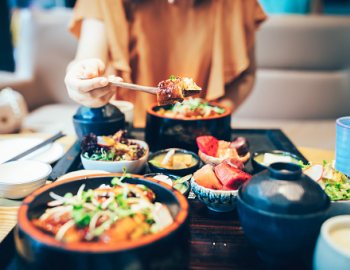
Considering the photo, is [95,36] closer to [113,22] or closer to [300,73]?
[113,22]

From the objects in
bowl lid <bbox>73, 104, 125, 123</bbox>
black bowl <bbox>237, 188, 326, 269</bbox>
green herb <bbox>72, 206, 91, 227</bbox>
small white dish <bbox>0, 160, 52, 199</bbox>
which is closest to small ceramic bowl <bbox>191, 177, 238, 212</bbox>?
black bowl <bbox>237, 188, 326, 269</bbox>

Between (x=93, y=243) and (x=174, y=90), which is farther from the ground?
(x=174, y=90)

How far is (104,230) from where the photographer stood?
0.83 m

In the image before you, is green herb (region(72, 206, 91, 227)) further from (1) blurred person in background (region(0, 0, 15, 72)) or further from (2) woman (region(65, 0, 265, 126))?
(1) blurred person in background (region(0, 0, 15, 72))

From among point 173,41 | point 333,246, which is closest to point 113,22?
point 173,41

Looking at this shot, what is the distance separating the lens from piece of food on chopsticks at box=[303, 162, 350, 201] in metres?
1.07

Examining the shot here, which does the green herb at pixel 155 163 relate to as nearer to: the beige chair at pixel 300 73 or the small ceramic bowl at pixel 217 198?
the small ceramic bowl at pixel 217 198

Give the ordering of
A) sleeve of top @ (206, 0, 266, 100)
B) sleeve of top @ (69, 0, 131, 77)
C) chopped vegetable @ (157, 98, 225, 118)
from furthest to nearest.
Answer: sleeve of top @ (206, 0, 266, 100)
sleeve of top @ (69, 0, 131, 77)
chopped vegetable @ (157, 98, 225, 118)

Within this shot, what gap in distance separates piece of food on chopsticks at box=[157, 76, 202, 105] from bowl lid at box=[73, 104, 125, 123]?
449 mm

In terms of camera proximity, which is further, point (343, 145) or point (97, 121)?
point (97, 121)

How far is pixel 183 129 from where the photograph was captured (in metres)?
1.59

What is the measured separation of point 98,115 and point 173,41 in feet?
3.49

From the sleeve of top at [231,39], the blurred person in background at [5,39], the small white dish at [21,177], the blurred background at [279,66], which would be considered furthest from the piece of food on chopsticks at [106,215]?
the blurred person in background at [5,39]

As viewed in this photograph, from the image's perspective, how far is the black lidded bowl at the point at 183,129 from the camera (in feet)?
5.22
